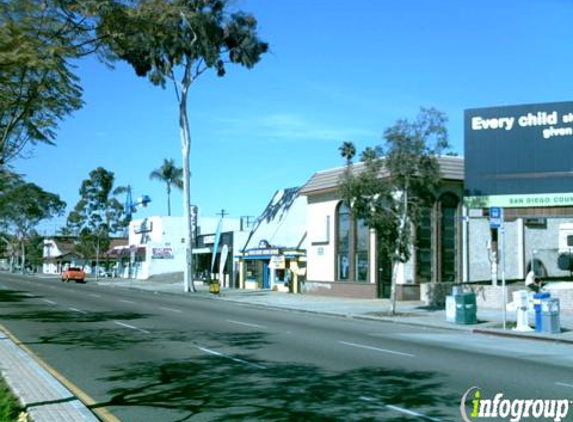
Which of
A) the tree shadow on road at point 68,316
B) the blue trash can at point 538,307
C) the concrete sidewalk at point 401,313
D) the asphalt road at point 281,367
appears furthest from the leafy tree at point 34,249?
the blue trash can at point 538,307

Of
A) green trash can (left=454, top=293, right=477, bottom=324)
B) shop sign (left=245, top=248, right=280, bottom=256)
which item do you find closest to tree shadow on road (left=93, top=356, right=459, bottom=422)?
green trash can (left=454, top=293, right=477, bottom=324)

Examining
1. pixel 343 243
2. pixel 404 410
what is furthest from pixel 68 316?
pixel 343 243

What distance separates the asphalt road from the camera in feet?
31.0

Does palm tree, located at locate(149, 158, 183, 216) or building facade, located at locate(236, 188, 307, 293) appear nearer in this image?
building facade, located at locate(236, 188, 307, 293)

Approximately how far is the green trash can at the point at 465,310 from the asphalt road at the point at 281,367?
6.33ft

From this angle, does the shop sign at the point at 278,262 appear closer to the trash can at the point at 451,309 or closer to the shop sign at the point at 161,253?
the trash can at the point at 451,309

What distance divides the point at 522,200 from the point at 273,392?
2305cm

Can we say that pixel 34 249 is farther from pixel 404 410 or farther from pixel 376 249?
pixel 404 410

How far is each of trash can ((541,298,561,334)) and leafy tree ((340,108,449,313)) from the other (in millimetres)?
7441

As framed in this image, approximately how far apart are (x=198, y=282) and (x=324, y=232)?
78.3 feet

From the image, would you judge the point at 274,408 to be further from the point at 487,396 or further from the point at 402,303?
the point at 402,303

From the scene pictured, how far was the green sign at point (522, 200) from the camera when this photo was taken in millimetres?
29938

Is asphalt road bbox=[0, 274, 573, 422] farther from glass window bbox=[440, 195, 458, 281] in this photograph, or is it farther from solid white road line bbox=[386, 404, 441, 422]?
glass window bbox=[440, 195, 458, 281]

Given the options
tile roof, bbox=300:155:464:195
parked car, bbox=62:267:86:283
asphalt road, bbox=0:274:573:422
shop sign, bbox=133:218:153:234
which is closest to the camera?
asphalt road, bbox=0:274:573:422
